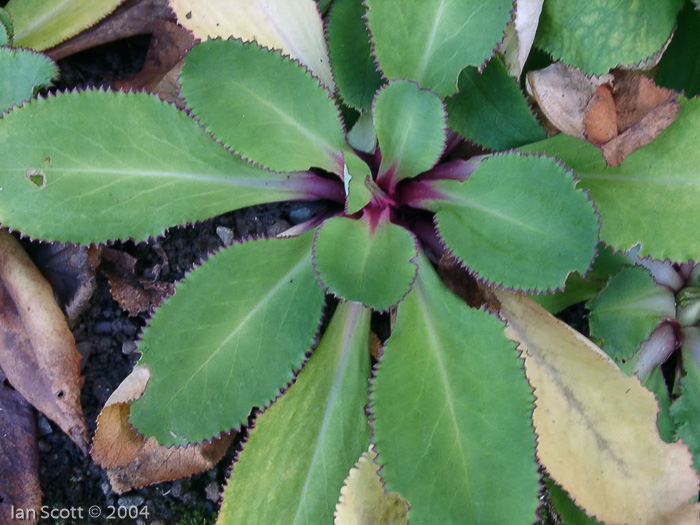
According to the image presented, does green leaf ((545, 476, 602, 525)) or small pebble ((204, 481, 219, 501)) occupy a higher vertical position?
small pebble ((204, 481, 219, 501))

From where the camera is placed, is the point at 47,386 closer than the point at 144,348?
No

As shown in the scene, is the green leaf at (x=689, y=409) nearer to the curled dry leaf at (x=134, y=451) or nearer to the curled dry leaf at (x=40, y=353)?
the curled dry leaf at (x=134, y=451)

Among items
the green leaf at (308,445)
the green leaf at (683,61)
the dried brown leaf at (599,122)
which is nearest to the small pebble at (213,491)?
the green leaf at (308,445)

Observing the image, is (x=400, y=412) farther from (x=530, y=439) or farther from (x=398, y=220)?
(x=398, y=220)

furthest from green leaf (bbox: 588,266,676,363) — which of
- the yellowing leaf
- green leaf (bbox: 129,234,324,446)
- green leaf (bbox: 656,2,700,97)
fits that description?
the yellowing leaf

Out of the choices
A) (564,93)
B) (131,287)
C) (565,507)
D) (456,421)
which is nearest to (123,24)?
(131,287)

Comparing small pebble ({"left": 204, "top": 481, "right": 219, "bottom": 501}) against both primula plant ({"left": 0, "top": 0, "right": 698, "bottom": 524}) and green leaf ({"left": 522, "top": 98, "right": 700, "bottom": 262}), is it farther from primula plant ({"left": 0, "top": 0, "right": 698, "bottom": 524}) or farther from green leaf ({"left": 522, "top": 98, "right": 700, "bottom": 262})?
green leaf ({"left": 522, "top": 98, "right": 700, "bottom": 262})

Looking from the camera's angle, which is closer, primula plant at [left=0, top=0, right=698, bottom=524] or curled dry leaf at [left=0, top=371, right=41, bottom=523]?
primula plant at [left=0, top=0, right=698, bottom=524]

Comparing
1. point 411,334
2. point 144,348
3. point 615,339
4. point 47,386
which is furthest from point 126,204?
point 615,339
